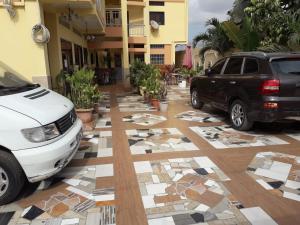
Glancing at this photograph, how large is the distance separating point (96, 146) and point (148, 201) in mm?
2381

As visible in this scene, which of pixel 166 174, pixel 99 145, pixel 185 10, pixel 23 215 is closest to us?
pixel 23 215

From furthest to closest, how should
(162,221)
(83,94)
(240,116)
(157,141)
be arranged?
(83,94)
(240,116)
(157,141)
(162,221)

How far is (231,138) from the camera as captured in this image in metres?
6.07

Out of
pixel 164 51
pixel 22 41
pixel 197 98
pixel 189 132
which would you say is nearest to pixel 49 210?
pixel 189 132

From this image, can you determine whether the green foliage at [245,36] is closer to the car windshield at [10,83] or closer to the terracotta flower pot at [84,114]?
the terracotta flower pot at [84,114]

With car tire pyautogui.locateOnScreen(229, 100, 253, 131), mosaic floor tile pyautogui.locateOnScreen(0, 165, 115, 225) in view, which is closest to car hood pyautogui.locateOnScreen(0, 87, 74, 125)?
mosaic floor tile pyautogui.locateOnScreen(0, 165, 115, 225)

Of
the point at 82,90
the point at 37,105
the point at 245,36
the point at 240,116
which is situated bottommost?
the point at 240,116

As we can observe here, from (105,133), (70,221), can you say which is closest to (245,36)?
(105,133)

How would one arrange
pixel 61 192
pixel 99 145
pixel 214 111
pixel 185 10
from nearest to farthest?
pixel 61 192
pixel 99 145
pixel 214 111
pixel 185 10

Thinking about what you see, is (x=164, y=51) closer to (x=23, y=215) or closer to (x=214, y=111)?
(x=214, y=111)

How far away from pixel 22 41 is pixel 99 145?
332cm

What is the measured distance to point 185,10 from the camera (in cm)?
2344

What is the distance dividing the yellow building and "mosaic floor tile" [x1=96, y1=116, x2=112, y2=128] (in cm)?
159

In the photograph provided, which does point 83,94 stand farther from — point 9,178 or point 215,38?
point 215,38
